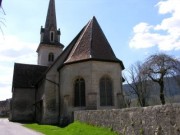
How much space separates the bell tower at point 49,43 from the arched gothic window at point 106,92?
21463mm

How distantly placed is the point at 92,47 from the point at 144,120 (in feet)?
51.1

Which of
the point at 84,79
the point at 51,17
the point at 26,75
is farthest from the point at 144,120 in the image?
the point at 51,17

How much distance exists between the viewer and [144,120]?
30.5 ft

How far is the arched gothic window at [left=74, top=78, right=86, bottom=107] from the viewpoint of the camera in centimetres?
2311

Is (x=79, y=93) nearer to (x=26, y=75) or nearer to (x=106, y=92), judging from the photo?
(x=106, y=92)

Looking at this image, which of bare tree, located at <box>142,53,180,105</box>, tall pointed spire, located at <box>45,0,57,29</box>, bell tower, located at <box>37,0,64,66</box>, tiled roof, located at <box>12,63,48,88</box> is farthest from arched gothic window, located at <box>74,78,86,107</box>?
tall pointed spire, located at <box>45,0,57,29</box>

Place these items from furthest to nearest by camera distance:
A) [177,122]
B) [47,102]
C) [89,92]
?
[47,102], [89,92], [177,122]

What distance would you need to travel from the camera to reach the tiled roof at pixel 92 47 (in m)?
23.6

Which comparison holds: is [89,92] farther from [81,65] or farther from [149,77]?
[149,77]

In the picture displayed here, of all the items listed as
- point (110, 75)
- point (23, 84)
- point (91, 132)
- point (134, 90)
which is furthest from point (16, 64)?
point (91, 132)

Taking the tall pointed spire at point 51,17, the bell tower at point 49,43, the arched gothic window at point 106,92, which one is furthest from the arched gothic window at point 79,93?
the tall pointed spire at point 51,17

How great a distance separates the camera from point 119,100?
2334 cm

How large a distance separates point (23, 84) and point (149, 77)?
21571mm

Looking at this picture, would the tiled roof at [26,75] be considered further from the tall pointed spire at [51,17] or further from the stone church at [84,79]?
the stone church at [84,79]
